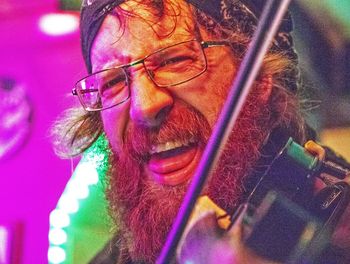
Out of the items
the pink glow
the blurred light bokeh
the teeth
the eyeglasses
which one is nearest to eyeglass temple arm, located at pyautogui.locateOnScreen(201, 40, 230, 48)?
the eyeglasses

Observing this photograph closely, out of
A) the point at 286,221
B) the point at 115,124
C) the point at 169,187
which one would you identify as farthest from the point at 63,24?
the point at 286,221

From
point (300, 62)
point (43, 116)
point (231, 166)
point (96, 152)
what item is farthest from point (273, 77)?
point (43, 116)

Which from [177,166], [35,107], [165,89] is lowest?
[35,107]

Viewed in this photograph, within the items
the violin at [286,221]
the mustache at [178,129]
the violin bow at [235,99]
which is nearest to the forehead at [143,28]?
the mustache at [178,129]

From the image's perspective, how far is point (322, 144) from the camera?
851mm

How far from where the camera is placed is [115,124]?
0.95 m

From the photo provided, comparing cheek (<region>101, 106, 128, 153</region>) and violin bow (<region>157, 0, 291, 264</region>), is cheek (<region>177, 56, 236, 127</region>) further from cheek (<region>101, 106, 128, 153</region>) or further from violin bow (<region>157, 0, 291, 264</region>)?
violin bow (<region>157, 0, 291, 264</region>)

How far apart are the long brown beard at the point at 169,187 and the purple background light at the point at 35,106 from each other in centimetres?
26

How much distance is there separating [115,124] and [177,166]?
0.41ft

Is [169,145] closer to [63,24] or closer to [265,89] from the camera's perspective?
[265,89]

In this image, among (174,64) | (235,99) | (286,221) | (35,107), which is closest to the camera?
(235,99)

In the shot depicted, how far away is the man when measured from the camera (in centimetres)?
88

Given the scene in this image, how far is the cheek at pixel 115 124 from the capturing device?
0.93 meters

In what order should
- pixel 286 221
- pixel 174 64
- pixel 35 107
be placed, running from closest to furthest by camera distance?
pixel 286 221 → pixel 174 64 → pixel 35 107
